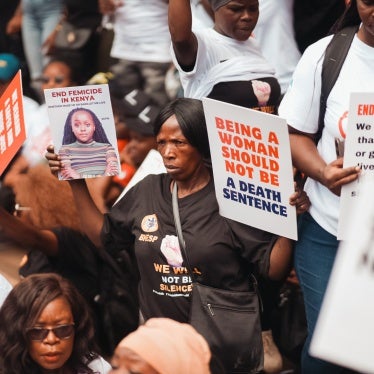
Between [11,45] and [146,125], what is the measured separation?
2885 mm

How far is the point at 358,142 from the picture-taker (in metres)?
4.54

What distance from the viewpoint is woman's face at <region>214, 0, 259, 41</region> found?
19.0 ft

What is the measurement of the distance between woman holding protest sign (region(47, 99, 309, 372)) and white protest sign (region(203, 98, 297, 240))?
0.14 meters

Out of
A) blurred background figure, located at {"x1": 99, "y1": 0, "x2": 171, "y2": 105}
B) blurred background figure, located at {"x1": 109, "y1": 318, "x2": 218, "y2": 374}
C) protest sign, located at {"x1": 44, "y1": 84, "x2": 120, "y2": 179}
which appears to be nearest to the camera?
blurred background figure, located at {"x1": 109, "y1": 318, "x2": 218, "y2": 374}

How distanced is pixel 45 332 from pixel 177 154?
905 millimetres

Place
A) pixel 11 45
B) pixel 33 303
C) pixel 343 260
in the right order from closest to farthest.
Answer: pixel 343 260 → pixel 33 303 → pixel 11 45

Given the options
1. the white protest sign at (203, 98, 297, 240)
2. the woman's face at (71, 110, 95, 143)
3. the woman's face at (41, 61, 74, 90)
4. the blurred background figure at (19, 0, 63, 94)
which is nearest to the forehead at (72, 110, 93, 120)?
the woman's face at (71, 110, 95, 143)

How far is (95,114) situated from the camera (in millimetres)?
5332

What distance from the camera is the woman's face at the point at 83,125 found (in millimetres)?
5340

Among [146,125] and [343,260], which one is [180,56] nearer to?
[146,125]

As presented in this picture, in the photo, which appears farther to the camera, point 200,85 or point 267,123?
point 200,85

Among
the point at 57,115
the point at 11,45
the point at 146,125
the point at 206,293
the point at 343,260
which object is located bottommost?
the point at 11,45

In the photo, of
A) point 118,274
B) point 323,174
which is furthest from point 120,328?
point 323,174

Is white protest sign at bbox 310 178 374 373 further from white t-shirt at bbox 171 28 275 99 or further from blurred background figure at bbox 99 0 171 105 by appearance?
blurred background figure at bbox 99 0 171 105
